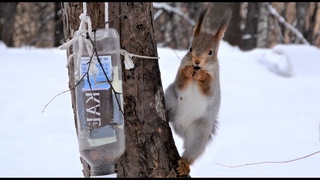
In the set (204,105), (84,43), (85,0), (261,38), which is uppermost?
(85,0)

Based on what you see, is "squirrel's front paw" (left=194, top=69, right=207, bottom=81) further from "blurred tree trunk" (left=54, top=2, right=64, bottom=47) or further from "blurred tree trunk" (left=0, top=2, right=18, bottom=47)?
"blurred tree trunk" (left=54, top=2, right=64, bottom=47)

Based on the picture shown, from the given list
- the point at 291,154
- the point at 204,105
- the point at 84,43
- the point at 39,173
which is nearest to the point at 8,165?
the point at 39,173

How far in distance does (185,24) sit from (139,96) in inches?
495

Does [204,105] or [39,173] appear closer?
[204,105]

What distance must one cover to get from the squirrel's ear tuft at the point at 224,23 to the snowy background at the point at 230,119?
1.25 ft

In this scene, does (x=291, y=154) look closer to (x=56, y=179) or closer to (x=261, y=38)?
(x=56, y=179)

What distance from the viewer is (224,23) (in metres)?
2.89

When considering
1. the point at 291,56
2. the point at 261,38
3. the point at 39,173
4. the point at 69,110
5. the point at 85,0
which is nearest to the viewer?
the point at 85,0

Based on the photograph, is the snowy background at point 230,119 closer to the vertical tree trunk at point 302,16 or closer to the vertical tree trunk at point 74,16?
the vertical tree trunk at point 74,16

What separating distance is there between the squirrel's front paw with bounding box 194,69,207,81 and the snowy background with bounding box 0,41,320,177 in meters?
0.38

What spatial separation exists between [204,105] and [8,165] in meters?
1.42

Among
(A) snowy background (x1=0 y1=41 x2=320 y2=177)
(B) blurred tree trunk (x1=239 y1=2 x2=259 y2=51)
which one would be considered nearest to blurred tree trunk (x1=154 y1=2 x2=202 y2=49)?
(B) blurred tree trunk (x1=239 y1=2 x2=259 y2=51)

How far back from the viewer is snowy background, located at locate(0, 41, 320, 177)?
12.2ft

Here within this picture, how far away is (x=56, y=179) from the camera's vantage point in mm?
3072
